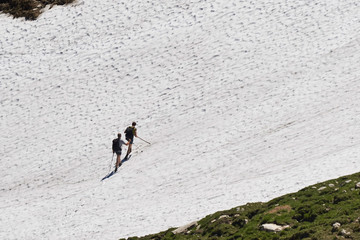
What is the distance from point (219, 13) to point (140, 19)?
18.7 ft

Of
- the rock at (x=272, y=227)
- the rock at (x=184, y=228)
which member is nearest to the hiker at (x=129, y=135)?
the rock at (x=184, y=228)

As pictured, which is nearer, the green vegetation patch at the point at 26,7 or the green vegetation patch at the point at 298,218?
the green vegetation patch at the point at 298,218

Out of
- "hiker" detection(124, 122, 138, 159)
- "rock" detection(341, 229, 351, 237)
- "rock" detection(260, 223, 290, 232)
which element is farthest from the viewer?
"hiker" detection(124, 122, 138, 159)

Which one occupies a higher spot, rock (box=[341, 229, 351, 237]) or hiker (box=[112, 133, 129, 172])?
hiker (box=[112, 133, 129, 172])

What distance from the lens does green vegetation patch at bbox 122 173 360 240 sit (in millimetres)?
15573

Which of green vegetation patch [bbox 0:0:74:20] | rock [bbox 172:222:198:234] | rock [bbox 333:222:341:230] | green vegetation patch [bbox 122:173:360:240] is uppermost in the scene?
green vegetation patch [bbox 0:0:74:20]

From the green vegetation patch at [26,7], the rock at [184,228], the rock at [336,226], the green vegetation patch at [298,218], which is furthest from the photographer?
the green vegetation patch at [26,7]

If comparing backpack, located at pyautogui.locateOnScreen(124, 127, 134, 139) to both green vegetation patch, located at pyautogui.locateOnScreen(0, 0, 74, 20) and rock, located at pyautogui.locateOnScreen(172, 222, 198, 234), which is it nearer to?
rock, located at pyautogui.locateOnScreen(172, 222, 198, 234)

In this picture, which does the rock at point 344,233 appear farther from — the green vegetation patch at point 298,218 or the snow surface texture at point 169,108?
the snow surface texture at point 169,108

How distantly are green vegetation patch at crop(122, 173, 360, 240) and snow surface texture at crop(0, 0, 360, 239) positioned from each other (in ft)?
8.79

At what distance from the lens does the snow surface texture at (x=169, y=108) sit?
26.1m

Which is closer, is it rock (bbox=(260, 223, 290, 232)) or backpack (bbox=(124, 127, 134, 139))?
rock (bbox=(260, 223, 290, 232))

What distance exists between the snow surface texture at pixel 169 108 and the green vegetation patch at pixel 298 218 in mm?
2680

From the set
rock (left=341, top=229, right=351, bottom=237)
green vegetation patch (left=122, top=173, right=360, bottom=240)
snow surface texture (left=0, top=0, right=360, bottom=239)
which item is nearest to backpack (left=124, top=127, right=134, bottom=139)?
snow surface texture (left=0, top=0, right=360, bottom=239)
